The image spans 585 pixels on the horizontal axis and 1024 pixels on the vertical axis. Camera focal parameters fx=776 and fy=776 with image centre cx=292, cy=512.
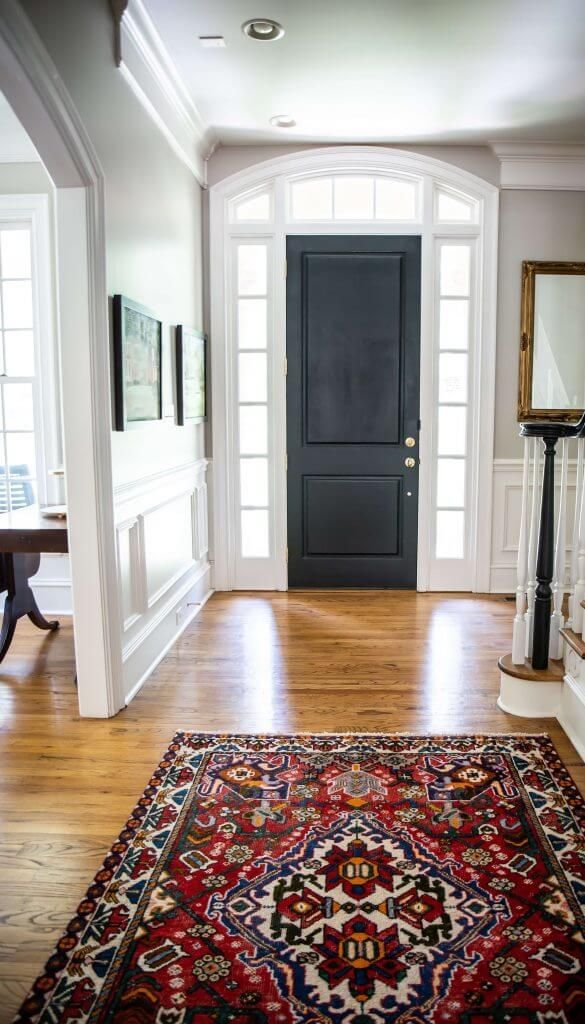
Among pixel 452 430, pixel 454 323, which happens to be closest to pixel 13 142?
pixel 454 323

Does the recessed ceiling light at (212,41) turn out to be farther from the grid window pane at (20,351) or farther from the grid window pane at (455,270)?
the grid window pane at (455,270)

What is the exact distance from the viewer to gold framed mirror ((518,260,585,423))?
521 cm

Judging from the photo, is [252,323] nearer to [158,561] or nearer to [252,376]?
[252,376]

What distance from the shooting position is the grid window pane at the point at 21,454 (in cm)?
488

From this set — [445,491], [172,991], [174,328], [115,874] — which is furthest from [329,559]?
[172,991]

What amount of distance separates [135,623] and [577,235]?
12.8 ft

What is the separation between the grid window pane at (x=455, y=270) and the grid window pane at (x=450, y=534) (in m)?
1.54

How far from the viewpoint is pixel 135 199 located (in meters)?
3.63

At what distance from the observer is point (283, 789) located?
2.66 meters

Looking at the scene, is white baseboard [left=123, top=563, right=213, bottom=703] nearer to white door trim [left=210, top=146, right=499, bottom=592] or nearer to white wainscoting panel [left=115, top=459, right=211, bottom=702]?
white wainscoting panel [left=115, top=459, right=211, bottom=702]

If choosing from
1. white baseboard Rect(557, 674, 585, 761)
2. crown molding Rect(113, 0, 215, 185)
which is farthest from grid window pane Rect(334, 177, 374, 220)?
white baseboard Rect(557, 674, 585, 761)

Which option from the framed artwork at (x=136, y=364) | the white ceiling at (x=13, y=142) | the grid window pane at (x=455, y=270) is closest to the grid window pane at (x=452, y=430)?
the grid window pane at (x=455, y=270)

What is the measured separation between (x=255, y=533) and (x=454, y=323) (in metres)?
2.02

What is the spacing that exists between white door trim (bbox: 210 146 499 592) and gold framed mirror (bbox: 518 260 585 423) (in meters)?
0.23
